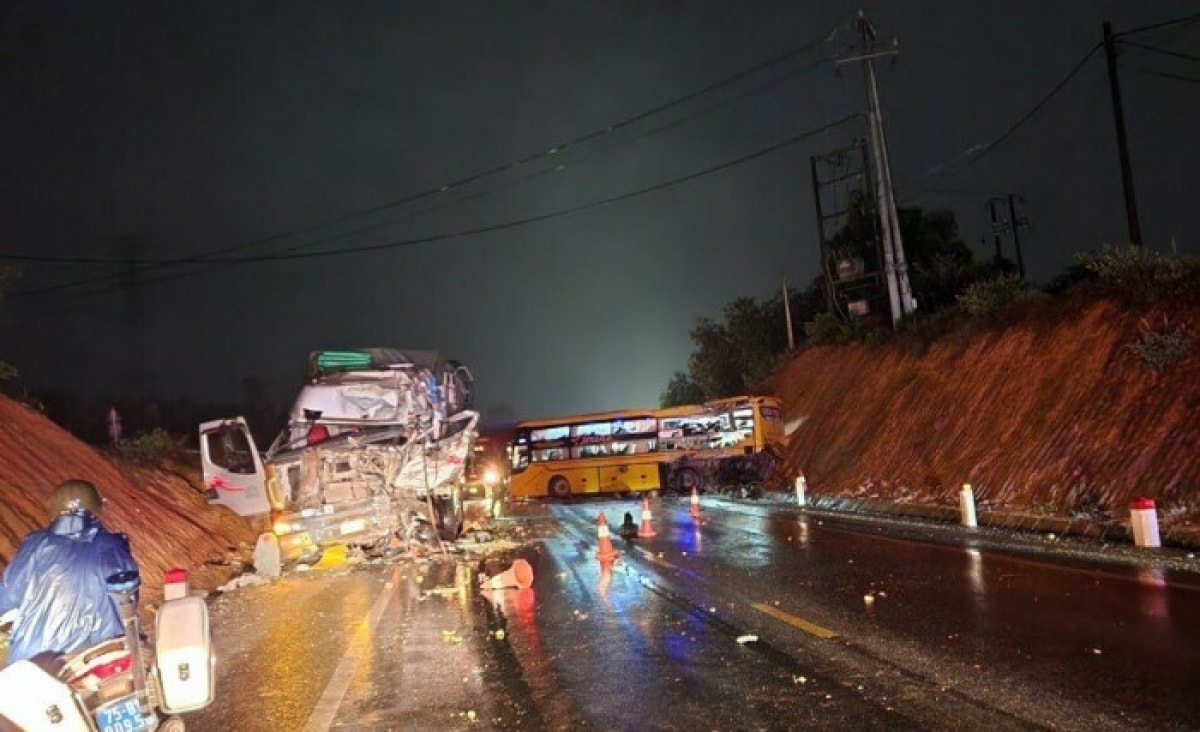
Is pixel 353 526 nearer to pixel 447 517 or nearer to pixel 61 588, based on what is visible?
pixel 447 517

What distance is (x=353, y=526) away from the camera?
1563 centimetres

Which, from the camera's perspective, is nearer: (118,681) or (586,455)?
(118,681)

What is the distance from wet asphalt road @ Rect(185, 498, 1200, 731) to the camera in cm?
564

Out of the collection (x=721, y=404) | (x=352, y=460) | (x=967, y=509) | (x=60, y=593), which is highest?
(x=721, y=404)

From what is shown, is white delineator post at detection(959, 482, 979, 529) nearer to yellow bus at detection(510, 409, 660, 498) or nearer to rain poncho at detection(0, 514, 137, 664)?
rain poncho at detection(0, 514, 137, 664)

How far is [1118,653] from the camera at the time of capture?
21.7 ft

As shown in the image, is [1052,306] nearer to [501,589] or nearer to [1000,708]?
[501,589]

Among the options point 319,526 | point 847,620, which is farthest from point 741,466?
point 847,620

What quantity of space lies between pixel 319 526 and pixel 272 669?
310 inches

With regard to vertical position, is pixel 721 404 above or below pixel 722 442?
above

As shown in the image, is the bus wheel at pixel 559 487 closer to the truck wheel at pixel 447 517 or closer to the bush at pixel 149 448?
the bush at pixel 149 448

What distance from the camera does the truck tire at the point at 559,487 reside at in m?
Answer: 37.0

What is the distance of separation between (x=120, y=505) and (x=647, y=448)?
23126 millimetres

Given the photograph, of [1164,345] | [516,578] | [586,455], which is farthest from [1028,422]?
[586,455]
